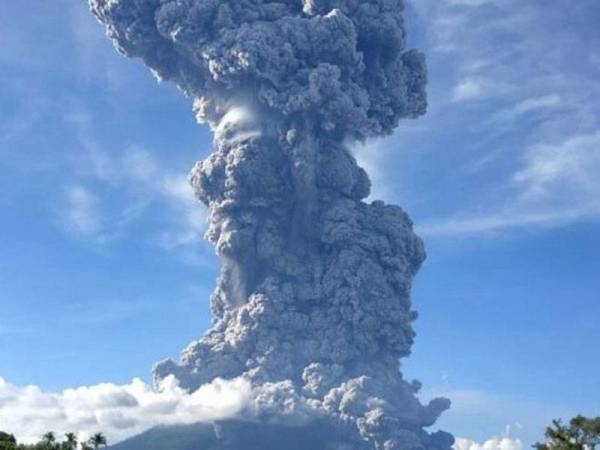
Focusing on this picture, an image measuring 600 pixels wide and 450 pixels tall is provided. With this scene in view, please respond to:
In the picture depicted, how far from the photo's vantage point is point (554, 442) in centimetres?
7525

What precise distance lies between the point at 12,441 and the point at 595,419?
7009cm

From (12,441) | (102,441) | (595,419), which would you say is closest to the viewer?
(595,419)

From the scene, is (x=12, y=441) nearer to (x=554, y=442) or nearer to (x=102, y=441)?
(x=102, y=441)

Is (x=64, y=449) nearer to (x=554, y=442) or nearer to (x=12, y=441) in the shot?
(x=12, y=441)

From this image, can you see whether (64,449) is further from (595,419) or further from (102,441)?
(595,419)

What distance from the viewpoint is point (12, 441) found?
11125cm

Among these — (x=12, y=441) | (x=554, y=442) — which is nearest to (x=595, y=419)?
(x=554, y=442)

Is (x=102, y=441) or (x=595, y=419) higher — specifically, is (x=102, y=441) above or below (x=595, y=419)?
above

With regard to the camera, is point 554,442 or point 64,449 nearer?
point 554,442

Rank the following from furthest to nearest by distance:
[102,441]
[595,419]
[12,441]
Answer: [102,441]
[12,441]
[595,419]

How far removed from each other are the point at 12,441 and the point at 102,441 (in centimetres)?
1855

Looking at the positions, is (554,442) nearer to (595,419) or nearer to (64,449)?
(595,419)

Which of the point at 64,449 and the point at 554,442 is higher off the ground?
the point at 64,449

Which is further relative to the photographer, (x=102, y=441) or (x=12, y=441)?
(x=102, y=441)
